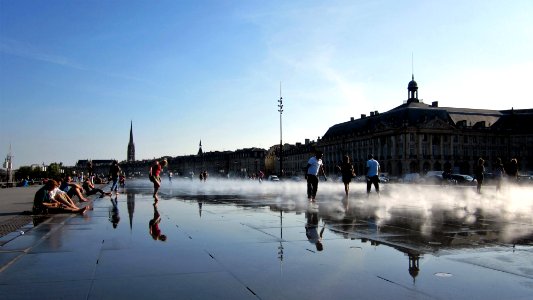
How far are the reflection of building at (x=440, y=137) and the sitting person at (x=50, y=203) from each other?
4454 inches

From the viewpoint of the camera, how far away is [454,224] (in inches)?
360

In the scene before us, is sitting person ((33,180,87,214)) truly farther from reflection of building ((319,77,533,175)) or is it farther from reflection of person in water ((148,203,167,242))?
reflection of building ((319,77,533,175))

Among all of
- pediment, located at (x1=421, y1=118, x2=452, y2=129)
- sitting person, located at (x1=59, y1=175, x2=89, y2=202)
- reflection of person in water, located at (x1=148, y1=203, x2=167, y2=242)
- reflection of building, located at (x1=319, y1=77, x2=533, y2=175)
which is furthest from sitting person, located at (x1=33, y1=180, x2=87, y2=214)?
pediment, located at (x1=421, y1=118, x2=452, y2=129)

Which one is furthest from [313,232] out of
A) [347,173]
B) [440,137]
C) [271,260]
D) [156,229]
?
[440,137]

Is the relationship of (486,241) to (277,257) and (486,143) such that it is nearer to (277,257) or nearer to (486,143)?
(277,257)

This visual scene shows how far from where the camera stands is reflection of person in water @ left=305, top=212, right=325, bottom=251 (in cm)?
681

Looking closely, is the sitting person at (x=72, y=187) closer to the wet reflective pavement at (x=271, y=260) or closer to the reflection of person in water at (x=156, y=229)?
the reflection of person in water at (x=156, y=229)

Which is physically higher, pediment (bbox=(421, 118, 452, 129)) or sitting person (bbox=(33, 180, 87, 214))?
pediment (bbox=(421, 118, 452, 129))

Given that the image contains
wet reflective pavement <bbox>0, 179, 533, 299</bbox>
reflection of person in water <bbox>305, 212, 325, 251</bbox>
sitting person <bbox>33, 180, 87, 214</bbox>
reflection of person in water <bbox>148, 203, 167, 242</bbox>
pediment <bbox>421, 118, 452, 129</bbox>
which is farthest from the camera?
pediment <bbox>421, 118, 452, 129</bbox>

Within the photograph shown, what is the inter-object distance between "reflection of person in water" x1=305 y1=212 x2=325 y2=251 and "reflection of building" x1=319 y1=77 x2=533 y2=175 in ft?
373

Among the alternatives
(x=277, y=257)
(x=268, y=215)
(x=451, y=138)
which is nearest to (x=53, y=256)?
(x=277, y=257)

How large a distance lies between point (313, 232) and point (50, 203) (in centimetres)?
761

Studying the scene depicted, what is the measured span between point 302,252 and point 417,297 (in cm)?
221

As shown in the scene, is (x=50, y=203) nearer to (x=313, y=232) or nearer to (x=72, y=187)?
(x=72, y=187)
